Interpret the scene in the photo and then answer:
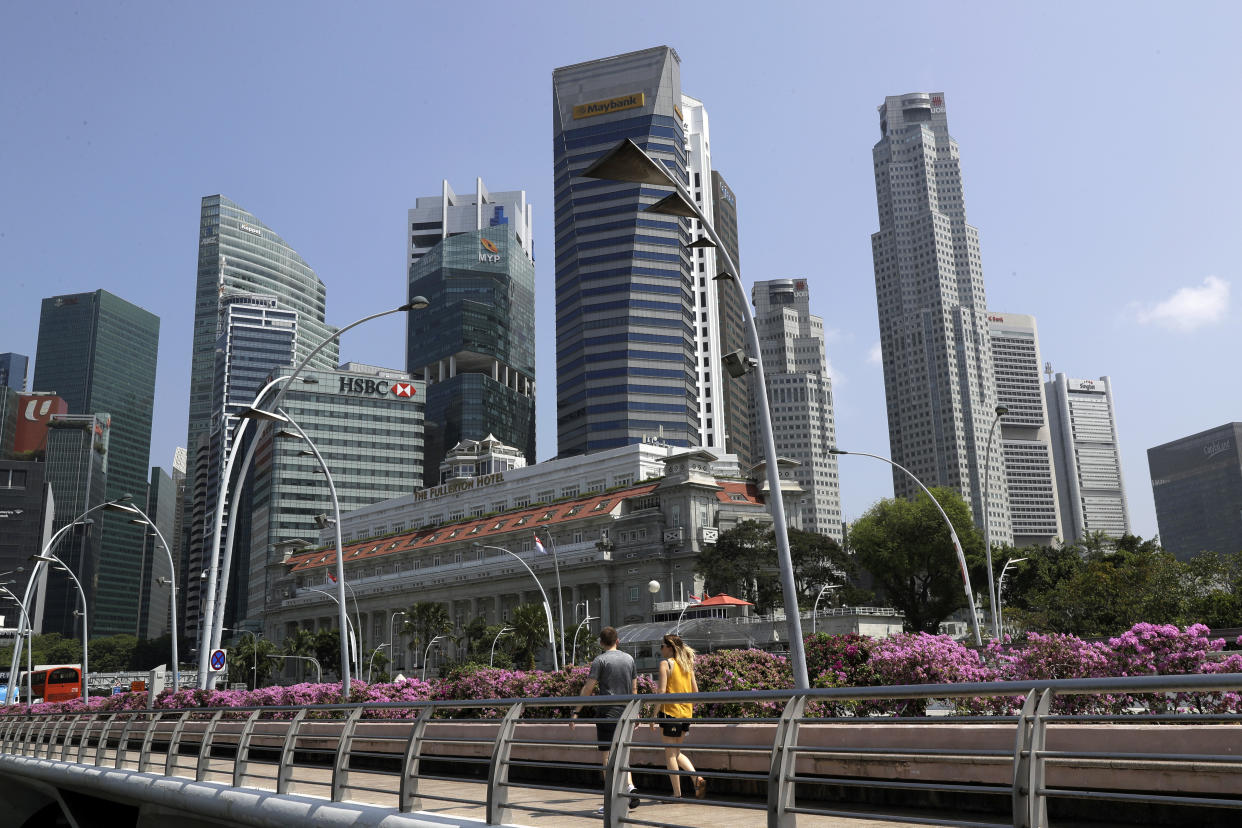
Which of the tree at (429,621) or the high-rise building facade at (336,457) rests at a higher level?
the high-rise building facade at (336,457)

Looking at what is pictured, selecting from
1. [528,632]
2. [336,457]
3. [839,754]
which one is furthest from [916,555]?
[336,457]

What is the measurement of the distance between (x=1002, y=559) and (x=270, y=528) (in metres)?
120

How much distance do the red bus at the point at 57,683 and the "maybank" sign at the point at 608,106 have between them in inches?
5015

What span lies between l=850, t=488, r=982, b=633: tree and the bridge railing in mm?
74201

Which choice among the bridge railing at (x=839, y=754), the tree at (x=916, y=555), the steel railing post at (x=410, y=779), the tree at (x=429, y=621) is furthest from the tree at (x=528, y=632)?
the steel railing post at (x=410, y=779)

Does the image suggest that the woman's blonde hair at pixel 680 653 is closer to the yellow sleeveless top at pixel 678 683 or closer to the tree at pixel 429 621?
the yellow sleeveless top at pixel 678 683

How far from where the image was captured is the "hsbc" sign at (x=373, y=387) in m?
174

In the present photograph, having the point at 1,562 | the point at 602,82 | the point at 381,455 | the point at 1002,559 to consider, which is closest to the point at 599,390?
the point at 381,455

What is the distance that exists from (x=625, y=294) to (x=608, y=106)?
35.9 m

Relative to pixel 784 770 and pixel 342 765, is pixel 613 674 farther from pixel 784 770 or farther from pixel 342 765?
pixel 784 770

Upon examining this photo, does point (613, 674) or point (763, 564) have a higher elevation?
point (763, 564)

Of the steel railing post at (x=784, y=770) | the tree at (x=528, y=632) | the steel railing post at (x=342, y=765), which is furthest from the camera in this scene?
the tree at (x=528, y=632)

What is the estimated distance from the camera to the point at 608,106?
6905 inches

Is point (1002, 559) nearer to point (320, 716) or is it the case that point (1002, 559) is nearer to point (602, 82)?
point (320, 716)
